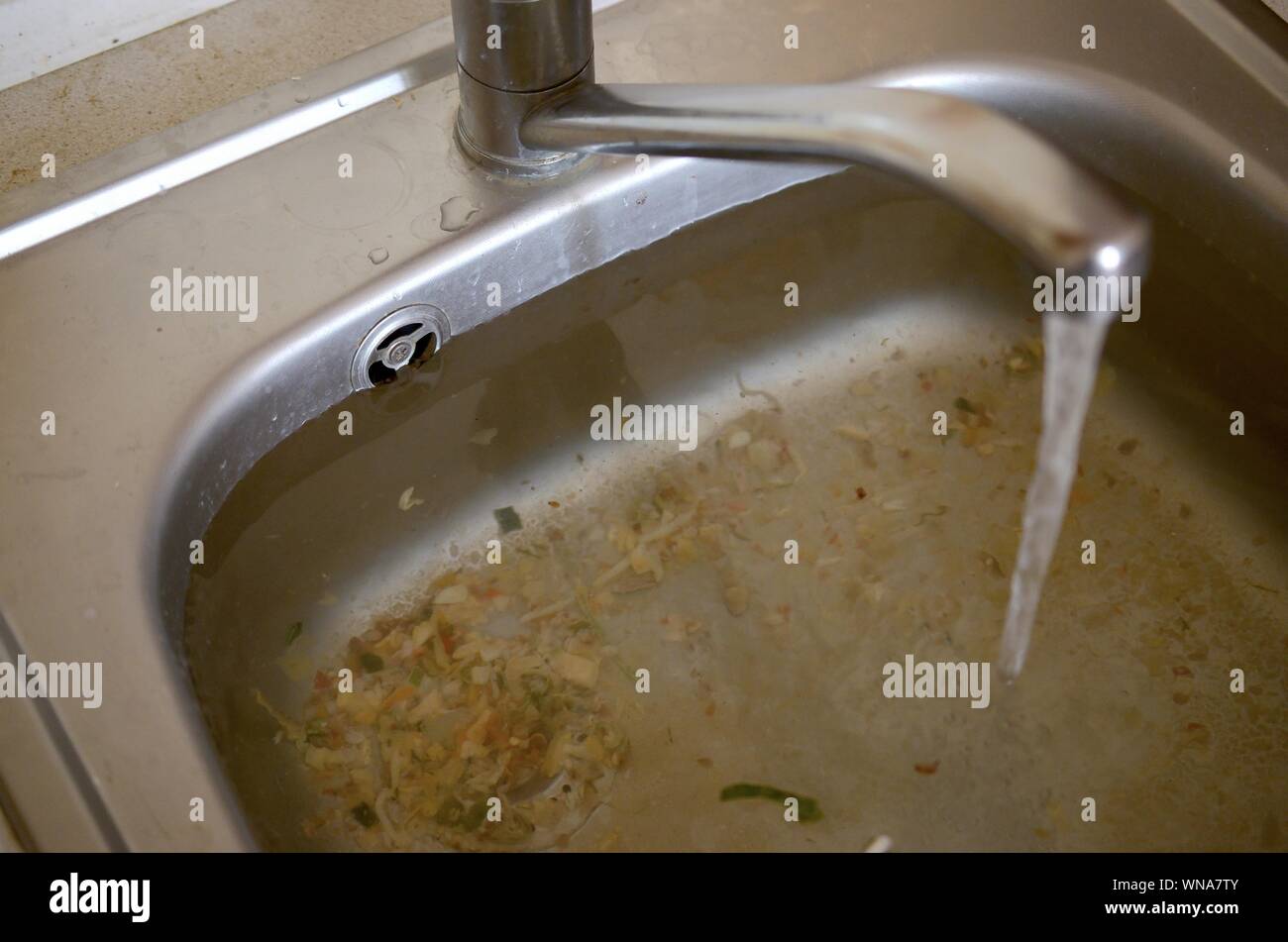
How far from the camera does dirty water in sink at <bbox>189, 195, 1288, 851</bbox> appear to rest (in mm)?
706

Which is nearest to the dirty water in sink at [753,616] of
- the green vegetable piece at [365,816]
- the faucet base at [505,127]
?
the green vegetable piece at [365,816]

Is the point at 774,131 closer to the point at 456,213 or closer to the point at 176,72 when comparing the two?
the point at 456,213

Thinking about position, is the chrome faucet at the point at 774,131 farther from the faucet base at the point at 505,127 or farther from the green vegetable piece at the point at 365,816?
the green vegetable piece at the point at 365,816

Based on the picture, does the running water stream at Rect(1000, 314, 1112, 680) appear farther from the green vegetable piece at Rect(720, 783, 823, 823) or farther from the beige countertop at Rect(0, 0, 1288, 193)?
the beige countertop at Rect(0, 0, 1288, 193)

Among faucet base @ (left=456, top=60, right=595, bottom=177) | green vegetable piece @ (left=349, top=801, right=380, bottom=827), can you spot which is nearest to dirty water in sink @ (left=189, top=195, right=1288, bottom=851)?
green vegetable piece @ (left=349, top=801, right=380, bottom=827)

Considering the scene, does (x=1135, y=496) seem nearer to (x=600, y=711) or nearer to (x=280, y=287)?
(x=600, y=711)

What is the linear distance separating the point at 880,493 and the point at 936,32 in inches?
11.7

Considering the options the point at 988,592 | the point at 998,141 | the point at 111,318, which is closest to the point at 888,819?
the point at 988,592

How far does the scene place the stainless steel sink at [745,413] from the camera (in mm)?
668

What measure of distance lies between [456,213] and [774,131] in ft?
0.76

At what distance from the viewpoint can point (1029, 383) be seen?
85 centimetres

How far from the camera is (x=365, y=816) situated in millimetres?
685

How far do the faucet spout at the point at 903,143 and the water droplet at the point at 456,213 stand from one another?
0.07 m

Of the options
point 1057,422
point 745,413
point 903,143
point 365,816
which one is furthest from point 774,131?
point 365,816
